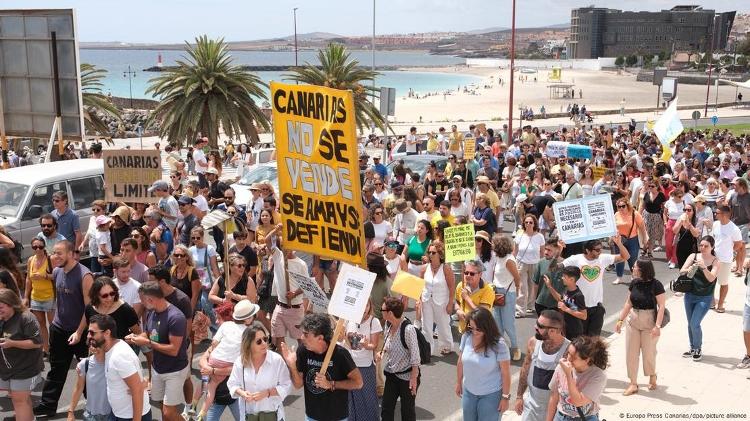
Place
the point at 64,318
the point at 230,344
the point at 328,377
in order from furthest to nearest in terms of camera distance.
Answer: the point at 64,318 → the point at 230,344 → the point at 328,377

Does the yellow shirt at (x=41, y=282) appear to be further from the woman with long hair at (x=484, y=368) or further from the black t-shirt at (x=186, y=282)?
the woman with long hair at (x=484, y=368)

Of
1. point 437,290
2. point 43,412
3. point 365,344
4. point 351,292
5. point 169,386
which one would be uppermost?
point 351,292

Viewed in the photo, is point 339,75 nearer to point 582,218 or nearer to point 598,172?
point 598,172

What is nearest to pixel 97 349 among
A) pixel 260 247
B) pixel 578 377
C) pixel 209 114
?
pixel 578 377

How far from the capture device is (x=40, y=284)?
9.05 m

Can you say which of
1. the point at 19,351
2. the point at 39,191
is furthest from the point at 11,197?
the point at 19,351

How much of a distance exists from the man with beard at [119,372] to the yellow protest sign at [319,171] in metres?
1.69

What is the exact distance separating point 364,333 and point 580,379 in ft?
6.34

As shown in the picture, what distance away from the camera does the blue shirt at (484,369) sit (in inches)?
249

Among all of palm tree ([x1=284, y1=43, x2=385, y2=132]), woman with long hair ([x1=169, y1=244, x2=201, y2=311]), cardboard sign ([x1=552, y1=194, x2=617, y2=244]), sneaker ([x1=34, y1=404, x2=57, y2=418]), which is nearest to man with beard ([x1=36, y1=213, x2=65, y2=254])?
woman with long hair ([x1=169, y1=244, x2=201, y2=311])

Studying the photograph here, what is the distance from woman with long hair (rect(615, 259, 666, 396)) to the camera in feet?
26.9

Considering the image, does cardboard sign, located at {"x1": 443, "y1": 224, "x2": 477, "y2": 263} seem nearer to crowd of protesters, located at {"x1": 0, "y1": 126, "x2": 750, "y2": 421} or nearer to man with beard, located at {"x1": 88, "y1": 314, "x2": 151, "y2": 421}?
crowd of protesters, located at {"x1": 0, "y1": 126, "x2": 750, "y2": 421}

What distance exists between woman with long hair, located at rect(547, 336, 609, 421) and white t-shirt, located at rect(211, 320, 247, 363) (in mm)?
2540

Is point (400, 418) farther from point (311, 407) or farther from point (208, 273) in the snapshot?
point (208, 273)
